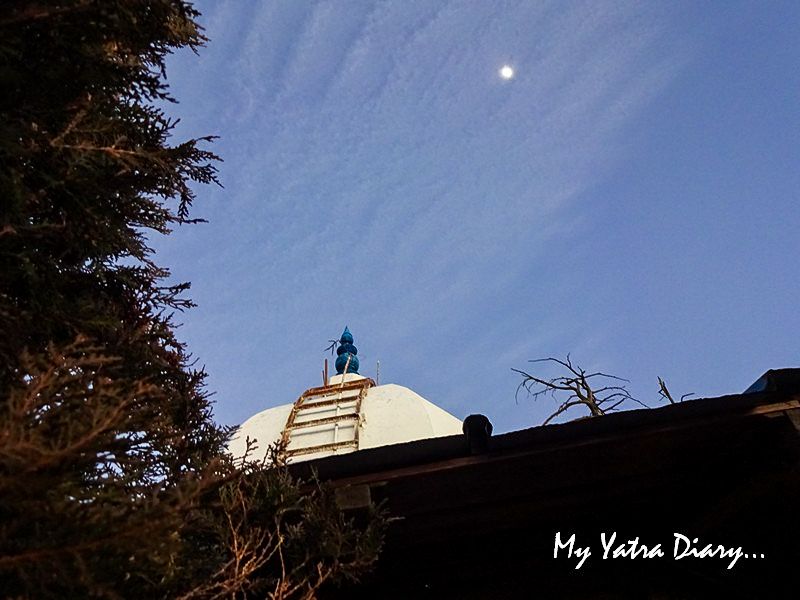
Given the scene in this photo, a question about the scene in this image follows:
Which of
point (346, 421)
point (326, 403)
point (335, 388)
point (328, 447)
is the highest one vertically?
point (335, 388)

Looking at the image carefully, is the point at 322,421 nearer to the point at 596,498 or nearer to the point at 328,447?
the point at 328,447

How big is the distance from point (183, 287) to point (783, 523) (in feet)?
14.2

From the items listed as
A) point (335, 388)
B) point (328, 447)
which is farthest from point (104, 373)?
point (335, 388)

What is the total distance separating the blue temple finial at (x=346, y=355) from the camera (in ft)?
69.8

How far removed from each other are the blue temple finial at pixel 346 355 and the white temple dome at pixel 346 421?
8.31 ft

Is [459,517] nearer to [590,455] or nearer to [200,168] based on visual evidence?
[590,455]

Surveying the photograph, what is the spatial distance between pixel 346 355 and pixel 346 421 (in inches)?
255

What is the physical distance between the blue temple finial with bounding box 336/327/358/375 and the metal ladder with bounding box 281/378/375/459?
9.86 ft

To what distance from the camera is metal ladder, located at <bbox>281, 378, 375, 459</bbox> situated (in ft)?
46.3

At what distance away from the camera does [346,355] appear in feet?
70.7

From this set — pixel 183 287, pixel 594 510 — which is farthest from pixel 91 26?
pixel 594 510

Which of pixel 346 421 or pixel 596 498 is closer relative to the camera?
pixel 596 498

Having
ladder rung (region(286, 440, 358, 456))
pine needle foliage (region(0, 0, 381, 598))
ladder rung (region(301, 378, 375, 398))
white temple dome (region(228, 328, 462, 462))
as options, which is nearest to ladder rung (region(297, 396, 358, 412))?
white temple dome (region(228, 328, 462, 462))

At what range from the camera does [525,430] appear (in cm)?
383
